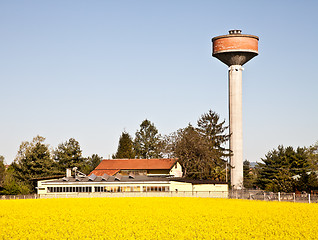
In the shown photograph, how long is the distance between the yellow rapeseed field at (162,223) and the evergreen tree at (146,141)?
106 metres

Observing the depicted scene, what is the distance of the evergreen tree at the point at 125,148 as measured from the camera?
493 feet

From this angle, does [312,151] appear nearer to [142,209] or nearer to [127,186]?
[127,186]

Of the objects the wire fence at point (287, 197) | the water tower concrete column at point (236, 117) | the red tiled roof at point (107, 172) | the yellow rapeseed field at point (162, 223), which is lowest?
the yellow rapeseed field at point (162, 223)

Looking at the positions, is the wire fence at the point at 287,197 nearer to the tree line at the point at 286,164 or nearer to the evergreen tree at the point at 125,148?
the tree line at the point at 286,164

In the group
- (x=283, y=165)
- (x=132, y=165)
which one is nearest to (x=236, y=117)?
(x=283, y=165)

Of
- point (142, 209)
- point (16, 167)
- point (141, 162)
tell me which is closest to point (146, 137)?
point (141, 162)

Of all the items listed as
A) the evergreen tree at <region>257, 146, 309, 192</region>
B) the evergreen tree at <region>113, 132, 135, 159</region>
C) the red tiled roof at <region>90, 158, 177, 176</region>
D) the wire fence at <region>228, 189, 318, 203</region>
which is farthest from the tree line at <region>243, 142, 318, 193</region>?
the evergreen tree at <region>113, 132, 135, 159</region>

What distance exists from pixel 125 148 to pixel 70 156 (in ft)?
81.7

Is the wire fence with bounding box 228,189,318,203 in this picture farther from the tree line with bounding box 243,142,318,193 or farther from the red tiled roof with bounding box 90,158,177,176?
the red tiled roof with bounding box 90,158,177,176

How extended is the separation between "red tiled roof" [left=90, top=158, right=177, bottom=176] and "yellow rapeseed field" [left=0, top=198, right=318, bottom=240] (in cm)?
5879

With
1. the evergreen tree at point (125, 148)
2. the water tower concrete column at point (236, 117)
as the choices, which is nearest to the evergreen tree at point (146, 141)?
the evergreen tree at point (125, 148)

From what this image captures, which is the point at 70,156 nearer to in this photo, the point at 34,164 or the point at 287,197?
the point at 34,164

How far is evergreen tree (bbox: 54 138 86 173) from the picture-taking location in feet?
424

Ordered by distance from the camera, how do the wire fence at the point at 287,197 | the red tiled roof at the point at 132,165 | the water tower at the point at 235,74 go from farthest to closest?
the red tiled roof at the point at 132,165 → the water tower at the point at 235,74 → the wire fence at the point at 287,197
